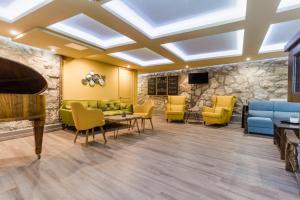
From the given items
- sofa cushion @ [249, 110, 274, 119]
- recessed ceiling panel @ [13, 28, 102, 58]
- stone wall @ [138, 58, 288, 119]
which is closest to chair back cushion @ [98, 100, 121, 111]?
recessed ceiling panel @ [13, 28, 102, 58]

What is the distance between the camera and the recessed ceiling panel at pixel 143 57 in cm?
540

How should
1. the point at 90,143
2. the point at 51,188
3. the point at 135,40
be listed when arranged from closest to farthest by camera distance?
the point at 51,188 < the point at 90,143 < the point at 135,40

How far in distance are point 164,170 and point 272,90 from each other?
5.34 metres

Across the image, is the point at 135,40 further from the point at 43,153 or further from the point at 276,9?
the point at 43,153

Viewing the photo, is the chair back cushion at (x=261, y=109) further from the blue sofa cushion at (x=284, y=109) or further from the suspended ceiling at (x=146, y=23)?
the suspended ceiling at (x=146, y=23)

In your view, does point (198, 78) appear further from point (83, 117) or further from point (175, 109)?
point (83, 117)

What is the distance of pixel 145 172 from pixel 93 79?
4.51 meters

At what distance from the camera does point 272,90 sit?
558cm

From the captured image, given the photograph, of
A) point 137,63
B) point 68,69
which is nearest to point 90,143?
point 68,69

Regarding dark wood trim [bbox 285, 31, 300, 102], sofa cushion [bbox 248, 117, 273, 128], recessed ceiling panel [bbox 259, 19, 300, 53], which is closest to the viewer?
dark wood trim [bbox 285, 31, 300, 102]

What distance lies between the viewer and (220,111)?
214 inches

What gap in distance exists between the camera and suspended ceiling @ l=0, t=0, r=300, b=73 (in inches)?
98.1

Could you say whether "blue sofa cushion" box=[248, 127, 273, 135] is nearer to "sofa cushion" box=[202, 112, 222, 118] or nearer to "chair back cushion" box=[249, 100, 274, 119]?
"chair back cushion" box=[249, 100, 274, 119]

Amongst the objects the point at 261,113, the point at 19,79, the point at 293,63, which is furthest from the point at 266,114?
the point at 19,79
